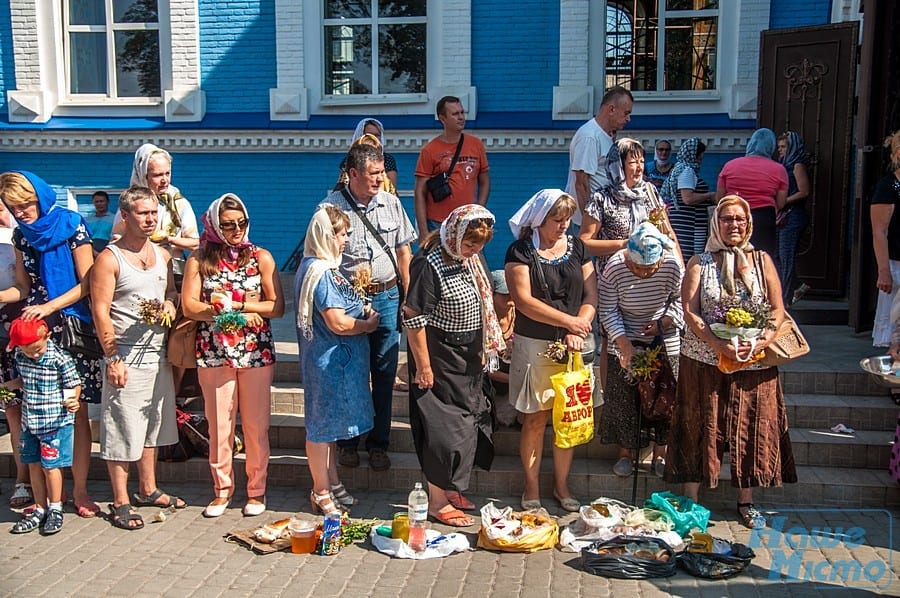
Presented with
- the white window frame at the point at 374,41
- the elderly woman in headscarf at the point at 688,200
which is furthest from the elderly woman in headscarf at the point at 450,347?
the white window frame at the point at 374,41

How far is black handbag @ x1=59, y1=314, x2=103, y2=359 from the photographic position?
5.42 m

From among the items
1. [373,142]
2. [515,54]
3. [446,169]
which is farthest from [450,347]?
[515,54]

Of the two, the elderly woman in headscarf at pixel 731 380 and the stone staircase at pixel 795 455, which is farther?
the stone staircase at pixel 795 455

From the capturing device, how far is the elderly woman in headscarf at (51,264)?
17.2 feet

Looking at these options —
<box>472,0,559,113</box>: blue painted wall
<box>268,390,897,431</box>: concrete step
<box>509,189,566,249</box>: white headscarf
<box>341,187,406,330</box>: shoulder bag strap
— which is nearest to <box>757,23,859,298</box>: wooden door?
<box>472,0,559,113</box>: blue painted wall

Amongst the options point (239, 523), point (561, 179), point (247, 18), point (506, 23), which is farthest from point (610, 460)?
point (247, 18)

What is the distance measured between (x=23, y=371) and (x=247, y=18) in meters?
6.93

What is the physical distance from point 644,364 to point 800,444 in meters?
1.47

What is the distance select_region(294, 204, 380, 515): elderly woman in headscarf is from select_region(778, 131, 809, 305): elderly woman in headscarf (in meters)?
5.15

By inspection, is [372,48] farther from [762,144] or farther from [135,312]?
[135,312]

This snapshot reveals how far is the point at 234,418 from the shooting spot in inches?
219

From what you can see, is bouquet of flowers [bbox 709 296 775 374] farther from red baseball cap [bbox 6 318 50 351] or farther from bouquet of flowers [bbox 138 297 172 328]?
red baseball cap [bbox 6 318 50 351]

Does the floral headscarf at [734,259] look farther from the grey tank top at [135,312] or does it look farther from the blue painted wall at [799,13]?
the blue painted wall at [799,13]

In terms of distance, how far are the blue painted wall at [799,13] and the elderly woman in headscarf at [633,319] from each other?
6018mm
